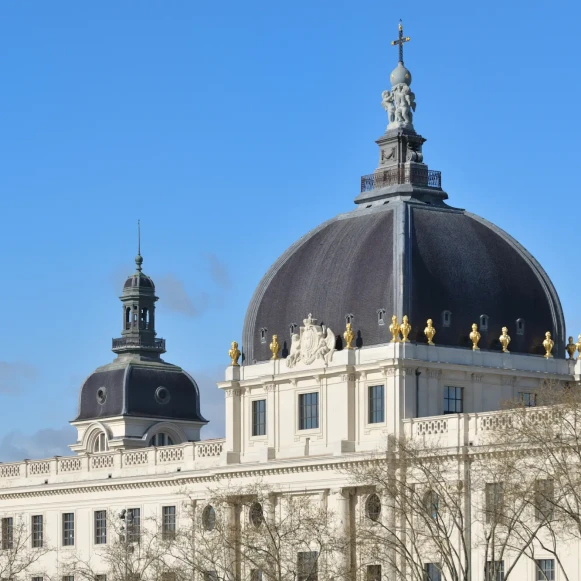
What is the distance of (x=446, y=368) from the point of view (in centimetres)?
11544

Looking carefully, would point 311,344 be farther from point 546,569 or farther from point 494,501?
point 494,501

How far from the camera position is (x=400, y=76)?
124 meters

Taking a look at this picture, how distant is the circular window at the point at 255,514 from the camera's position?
11753 centimetres

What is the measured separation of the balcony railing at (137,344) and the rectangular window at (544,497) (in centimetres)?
5736

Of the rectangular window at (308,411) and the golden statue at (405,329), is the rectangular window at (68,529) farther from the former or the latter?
the golden statue at (405,329)

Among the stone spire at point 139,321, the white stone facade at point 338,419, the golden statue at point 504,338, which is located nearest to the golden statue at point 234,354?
the white stone facade at point 338,419

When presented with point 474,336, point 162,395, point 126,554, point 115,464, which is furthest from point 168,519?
point 162,395

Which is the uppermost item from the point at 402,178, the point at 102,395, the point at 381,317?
the point at 402,178

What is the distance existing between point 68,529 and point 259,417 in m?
17.0

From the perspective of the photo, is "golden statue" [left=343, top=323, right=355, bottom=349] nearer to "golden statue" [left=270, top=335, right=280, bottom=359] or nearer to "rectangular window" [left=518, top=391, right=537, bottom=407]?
"golden statue" [left=270, top=335, right=280, bottom=359]

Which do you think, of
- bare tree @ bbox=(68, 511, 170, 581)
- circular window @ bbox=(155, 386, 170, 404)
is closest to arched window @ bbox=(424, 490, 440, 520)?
bare tree @ bbox=(68, 511, 170, 581)

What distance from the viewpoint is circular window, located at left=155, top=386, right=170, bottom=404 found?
150m

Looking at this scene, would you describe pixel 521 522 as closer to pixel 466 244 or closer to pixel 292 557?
pixel 292 557

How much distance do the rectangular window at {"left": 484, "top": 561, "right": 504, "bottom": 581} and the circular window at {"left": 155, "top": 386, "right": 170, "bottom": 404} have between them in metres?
47.3
